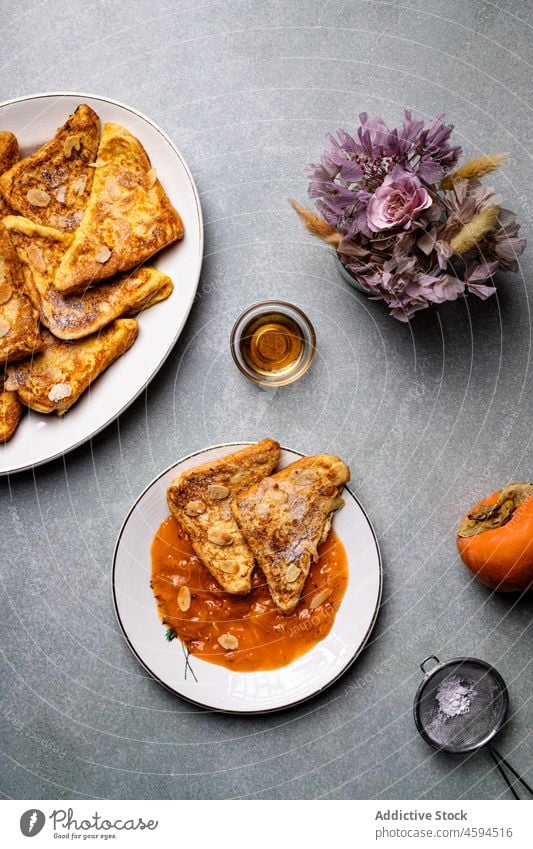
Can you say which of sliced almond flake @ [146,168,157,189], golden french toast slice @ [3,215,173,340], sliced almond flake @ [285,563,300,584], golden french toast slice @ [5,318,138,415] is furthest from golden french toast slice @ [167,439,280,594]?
sliced almond flake @ [146,168,157,189]

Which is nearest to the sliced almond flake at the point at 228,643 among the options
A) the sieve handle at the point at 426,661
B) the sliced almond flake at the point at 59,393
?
the sieve handle at the point at 426,661

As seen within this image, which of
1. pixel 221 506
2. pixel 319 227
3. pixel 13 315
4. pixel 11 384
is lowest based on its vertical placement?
pixel 221 506

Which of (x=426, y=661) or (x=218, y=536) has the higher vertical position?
(x=218, y=536)

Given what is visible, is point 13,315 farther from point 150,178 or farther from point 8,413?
point 150,178

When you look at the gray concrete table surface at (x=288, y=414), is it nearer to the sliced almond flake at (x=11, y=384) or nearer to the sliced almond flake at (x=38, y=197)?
the sliced almond flake at (x=11, y=384)

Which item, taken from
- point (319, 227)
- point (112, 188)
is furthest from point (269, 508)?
point (112, 188)

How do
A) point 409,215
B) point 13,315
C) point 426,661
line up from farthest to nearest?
point 426,661, point 13,315, point 409,215
